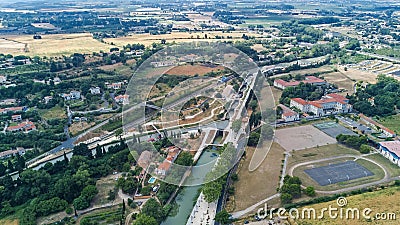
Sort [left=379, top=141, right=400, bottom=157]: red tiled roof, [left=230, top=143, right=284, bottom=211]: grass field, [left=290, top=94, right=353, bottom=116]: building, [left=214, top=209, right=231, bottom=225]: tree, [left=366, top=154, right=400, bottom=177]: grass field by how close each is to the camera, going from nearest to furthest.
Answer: [left=214, top=209, right=231, bottom=225]: tree, [left=230, top=143, right=284, bottom=211]: grass field, [left=366, top=154, right=400, bottom=177]: grass field, [left=379, top=141, right=400, bottom=157]: red tiled roof, [left=290, top=94, right=353, bottom=116]: building

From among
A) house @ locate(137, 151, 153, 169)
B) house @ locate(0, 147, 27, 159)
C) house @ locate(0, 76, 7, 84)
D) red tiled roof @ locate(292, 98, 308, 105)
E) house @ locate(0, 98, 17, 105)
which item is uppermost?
house @ locate(0, 76, 7, 84)

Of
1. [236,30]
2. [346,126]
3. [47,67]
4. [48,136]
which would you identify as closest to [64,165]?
[48,136]

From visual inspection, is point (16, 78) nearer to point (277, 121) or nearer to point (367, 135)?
point (277, 121)

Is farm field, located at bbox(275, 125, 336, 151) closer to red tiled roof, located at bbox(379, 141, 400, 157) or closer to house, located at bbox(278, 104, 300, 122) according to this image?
house, located at bbox(278, 104, 300, 122)

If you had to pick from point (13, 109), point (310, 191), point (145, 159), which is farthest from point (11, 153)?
point (310, 191)

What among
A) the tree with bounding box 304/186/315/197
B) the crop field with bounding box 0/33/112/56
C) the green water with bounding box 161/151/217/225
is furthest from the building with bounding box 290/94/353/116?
the crop field with bounding box 0/33/112/56

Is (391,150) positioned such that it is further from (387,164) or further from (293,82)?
(293,82)
